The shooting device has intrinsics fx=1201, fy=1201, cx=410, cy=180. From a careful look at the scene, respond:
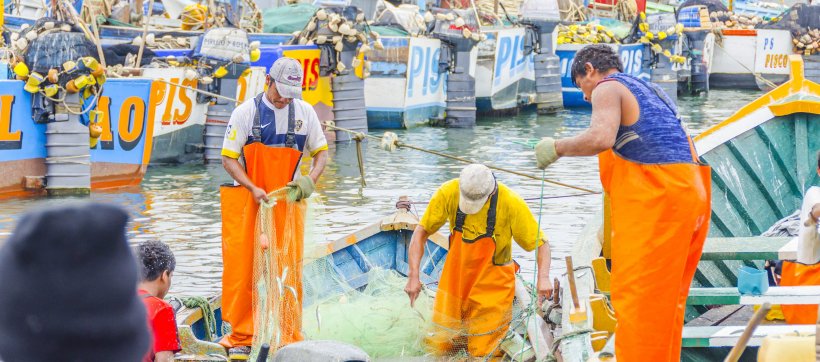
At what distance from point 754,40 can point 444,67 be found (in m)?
Answer: 13.7

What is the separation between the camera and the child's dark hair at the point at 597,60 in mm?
5152

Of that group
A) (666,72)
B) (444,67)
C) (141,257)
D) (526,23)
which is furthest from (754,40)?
(141,257)

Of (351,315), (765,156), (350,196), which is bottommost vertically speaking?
(350,196)

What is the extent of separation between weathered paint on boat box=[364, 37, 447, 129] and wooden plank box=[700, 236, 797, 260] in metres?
16.9

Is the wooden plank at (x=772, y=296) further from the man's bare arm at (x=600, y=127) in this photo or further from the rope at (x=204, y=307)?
the rope at (x=204, y=307)

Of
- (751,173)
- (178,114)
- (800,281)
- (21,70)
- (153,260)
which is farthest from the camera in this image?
(178,114)

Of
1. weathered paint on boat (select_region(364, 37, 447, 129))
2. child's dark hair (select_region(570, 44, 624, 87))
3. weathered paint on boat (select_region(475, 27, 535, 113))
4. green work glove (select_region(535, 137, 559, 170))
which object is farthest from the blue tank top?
weathered paint on boat (select_region(475, 27, 535, 113))

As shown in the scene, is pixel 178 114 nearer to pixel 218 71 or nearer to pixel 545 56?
pixel 218 71

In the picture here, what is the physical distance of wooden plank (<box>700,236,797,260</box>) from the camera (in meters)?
5.63

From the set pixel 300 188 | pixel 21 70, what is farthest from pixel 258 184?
pixel 21 70

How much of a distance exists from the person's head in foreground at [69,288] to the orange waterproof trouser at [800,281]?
445cm

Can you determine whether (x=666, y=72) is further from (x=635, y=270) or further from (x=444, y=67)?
(x=635, y=270)

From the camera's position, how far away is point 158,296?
436 centimetres

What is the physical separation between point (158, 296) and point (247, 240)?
7.82 ft
